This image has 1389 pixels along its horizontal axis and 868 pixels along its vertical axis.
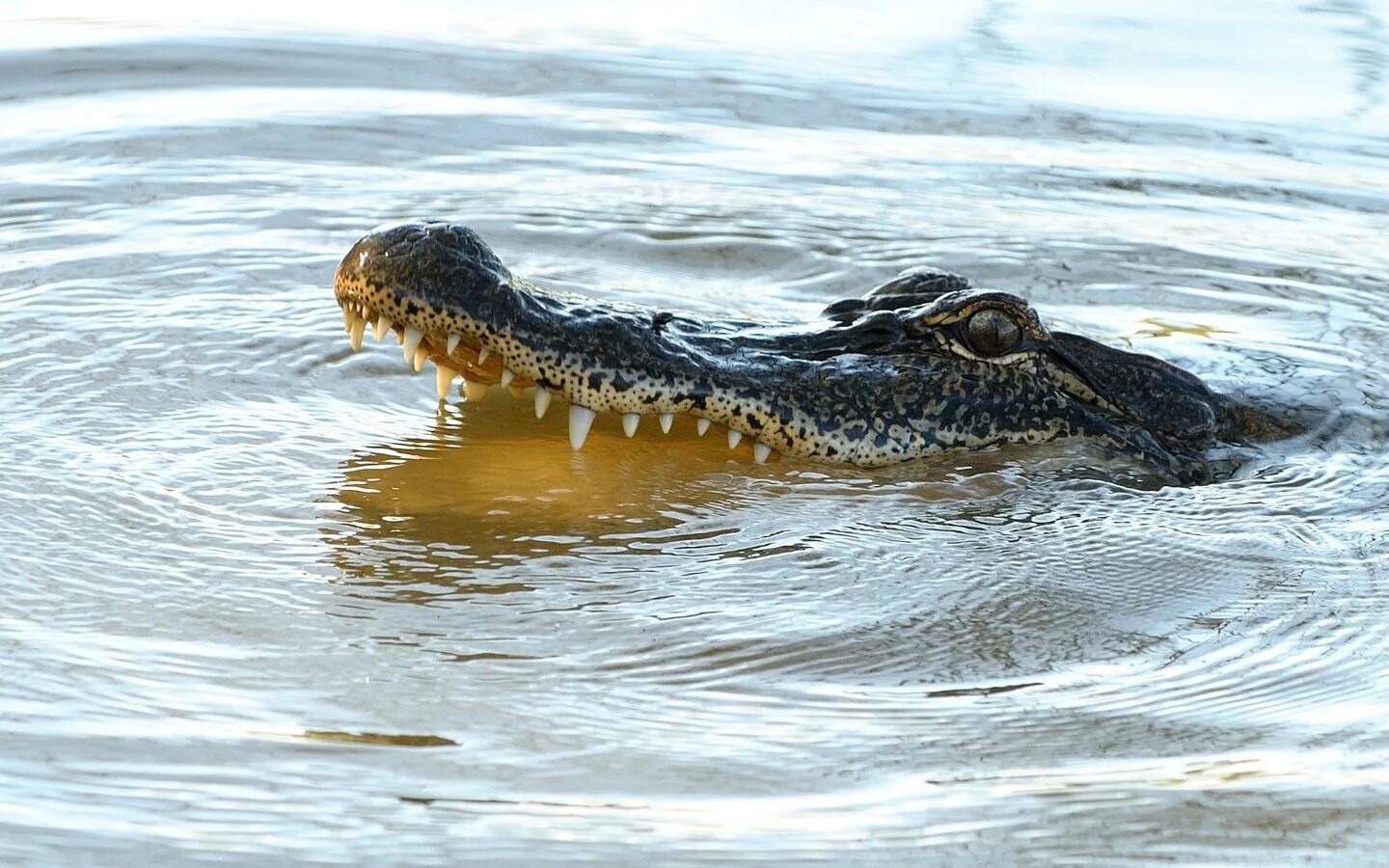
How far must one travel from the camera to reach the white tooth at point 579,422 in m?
5.40

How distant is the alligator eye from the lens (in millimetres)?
5961

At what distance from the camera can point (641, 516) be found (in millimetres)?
5219

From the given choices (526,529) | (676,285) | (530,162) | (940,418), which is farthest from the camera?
(530,162)

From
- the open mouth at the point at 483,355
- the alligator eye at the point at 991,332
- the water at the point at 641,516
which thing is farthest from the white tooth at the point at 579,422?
the alligator eye at the point at 991,332

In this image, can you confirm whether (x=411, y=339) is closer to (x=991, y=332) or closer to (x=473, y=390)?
(x=473, y=390)

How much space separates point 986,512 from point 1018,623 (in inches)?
36.4

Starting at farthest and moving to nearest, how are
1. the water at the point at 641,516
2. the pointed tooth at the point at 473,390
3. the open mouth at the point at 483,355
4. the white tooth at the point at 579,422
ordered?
the pointed tooth at the point at 473,390 < the white tooth at the point at 579,422 < the open mouth at the point at 483,355 < the water at the point at 641,516

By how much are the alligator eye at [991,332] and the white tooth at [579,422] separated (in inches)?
55.4

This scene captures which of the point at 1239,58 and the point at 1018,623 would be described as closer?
the point at 1018,623

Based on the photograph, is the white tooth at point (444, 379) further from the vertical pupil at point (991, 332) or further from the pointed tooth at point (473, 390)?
the vertical pupil at point (991, 332)

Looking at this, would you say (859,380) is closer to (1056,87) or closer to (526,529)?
(526,529)

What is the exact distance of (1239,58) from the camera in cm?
1287

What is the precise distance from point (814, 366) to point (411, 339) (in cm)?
135

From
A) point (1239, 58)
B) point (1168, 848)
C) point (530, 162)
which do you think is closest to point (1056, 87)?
point (1239, 58)
